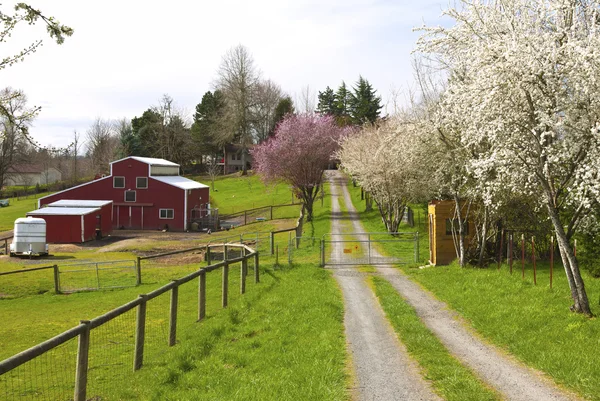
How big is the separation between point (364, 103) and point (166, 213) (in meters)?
47.2

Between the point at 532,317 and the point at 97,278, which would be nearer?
the point at 532,317

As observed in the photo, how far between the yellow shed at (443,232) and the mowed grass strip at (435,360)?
8.47 meters

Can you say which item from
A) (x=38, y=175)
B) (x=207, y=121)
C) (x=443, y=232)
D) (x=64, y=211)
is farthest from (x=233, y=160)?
(x=443, y=232)

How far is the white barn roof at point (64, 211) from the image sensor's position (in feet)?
158

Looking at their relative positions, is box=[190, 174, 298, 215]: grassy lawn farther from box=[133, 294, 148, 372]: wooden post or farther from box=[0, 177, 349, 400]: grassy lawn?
box=[133, 294, 148, 372]: wooden post

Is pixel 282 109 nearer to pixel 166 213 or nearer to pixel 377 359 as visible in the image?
pixel 166 213

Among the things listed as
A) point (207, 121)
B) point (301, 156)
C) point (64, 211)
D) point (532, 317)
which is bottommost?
point (532, 317)

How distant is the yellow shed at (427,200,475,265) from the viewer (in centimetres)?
2325

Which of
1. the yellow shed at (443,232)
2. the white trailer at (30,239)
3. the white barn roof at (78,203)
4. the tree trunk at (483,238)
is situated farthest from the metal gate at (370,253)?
the white barn roof at (78,203)

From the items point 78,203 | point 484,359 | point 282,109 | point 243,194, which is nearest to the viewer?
point 484,359

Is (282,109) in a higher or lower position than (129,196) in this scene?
higher

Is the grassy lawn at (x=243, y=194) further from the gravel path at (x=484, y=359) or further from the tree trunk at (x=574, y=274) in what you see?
the tree trunk at (x=574, y=274)

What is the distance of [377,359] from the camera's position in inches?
384

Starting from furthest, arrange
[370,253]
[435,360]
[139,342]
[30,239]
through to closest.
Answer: [30,239]
[370,253]
[139,342]
[435,360]
